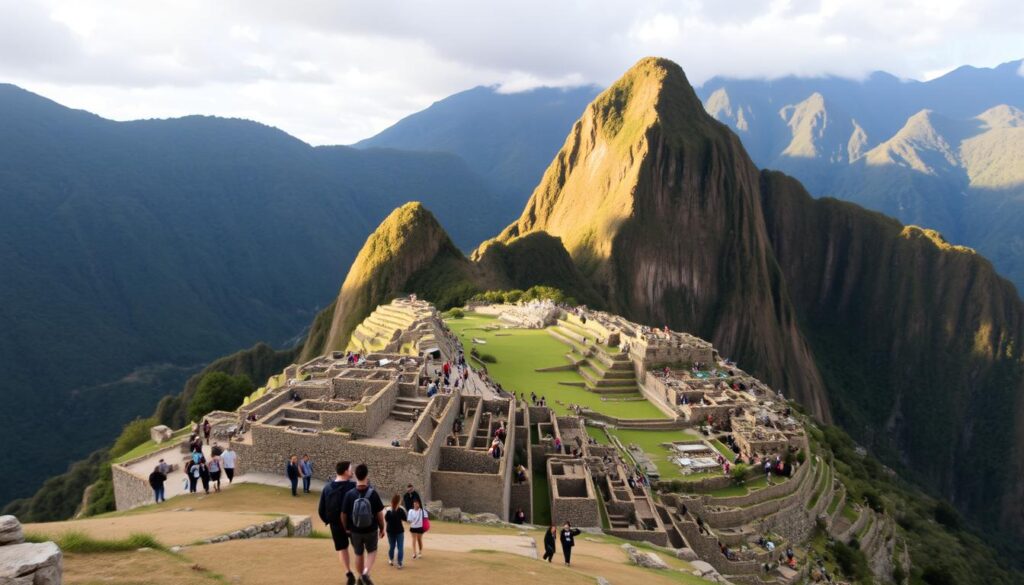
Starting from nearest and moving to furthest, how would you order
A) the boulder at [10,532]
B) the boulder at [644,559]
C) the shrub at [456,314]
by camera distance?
the boulder at [10,532], the boulder at [644,559], the shrub at [456,314]

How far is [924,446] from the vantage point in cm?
12850

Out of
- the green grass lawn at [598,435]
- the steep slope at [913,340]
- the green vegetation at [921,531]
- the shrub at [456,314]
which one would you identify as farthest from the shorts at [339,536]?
the steep slope at [913,340]

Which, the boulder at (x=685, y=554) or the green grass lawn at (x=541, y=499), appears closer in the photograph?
the boulder at (x=685, y=554)

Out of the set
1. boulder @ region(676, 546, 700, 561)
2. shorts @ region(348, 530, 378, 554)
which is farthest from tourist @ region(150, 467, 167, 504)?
boulder @ region(676, 546, 700, 561)

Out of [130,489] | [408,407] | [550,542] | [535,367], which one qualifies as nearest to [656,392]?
[535,367]

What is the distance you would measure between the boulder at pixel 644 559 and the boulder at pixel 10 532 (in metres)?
14.5

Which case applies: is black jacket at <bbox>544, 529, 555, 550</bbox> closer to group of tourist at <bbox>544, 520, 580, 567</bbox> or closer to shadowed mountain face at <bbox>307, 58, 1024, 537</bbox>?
group of tourist at <bbox>544, 520, 580, 567</bbox>

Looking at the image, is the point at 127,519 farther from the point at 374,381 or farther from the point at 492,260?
the point at 492,260

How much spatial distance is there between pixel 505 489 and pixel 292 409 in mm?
8225

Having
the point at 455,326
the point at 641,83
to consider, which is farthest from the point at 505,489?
the point at 641,83

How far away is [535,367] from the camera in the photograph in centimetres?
5194

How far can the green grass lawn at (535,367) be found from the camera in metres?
43.8

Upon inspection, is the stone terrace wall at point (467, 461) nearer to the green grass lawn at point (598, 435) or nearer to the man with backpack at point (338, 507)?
the man with backpack at point (338, 507)

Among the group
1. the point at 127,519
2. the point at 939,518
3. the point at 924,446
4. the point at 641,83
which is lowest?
the point at 924,446
